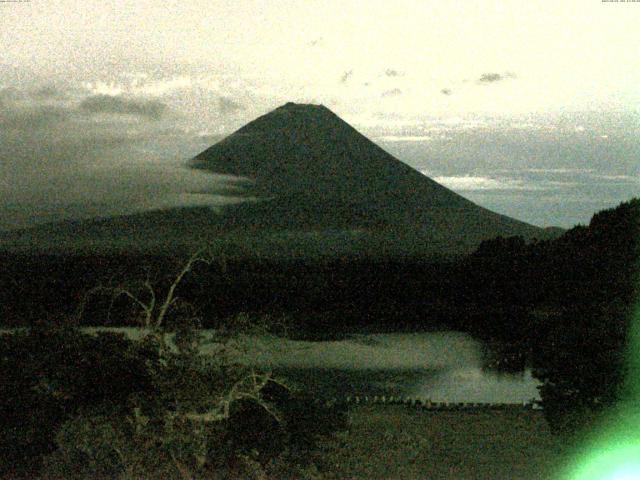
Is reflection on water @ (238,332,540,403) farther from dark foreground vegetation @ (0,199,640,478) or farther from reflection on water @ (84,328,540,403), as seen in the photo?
dark foreground vegetation @ (0,199,640,478)

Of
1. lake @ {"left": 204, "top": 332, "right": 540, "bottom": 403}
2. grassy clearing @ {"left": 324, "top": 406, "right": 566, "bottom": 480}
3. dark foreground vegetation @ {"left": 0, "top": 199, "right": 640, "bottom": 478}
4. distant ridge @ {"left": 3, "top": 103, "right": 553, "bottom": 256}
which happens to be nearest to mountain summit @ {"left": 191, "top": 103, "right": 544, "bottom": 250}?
distant ridge @ {"left": 3, "top": 103, "right": 553, "bottom": 256}

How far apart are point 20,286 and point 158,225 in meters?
11.0

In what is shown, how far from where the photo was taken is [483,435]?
919cm

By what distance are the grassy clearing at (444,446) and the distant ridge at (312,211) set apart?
18.8 meters

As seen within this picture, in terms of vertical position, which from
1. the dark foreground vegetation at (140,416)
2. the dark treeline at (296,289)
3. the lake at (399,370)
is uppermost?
the dark foreground vegetation at (140,416)

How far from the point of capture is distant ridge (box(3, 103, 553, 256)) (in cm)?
3066

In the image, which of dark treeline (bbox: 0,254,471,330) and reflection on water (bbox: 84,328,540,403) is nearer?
reflection on water (bbox: 84,328,540,403)

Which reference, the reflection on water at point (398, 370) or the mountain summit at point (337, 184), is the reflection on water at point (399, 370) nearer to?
the reflection on water at point (398, 370)

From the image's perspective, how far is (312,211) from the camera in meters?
36.7

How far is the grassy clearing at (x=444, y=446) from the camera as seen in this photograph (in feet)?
26.8

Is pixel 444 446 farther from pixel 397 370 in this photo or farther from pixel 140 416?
pixel 397 370

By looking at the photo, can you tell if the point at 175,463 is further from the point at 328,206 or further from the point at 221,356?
the point at 328,206

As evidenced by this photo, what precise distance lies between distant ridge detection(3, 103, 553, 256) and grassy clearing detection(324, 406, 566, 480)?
1875 cm

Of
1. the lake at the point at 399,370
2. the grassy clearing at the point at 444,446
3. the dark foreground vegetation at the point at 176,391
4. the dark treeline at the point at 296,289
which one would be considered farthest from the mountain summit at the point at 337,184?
the grassy clearing at the point at 444,446
